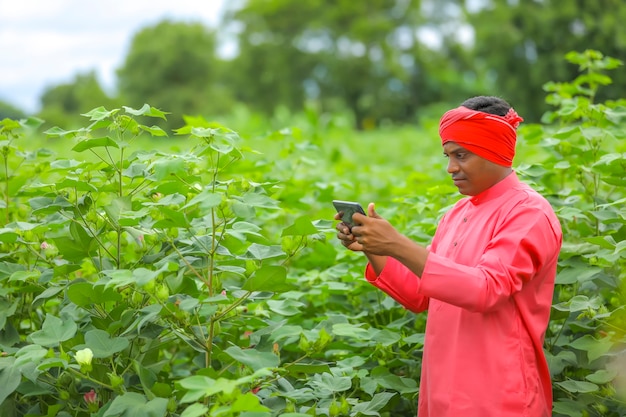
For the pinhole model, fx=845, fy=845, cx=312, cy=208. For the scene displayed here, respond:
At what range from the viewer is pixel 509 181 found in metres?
2.39

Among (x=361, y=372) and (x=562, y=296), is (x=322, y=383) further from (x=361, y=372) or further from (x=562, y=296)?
(x=562, y=296)

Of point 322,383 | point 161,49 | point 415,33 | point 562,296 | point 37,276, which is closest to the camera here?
point 322,383

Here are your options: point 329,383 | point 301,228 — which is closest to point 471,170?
point 301,228

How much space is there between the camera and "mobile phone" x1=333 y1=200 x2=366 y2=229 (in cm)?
221

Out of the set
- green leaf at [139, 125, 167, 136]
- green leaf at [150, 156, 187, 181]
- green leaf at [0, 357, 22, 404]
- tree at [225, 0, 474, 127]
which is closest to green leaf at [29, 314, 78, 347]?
green leaf at [0, 357, 22, 404]

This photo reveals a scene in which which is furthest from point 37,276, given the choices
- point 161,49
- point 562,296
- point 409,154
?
point 161,49

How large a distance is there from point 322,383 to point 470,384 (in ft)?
1.42

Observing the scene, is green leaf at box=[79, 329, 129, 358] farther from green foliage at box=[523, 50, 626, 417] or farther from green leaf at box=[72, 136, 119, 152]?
green foliage at box=[523, 50, 626, 417]

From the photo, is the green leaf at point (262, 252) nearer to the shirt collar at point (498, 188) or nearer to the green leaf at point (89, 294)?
the green leaf at point (89, 294)

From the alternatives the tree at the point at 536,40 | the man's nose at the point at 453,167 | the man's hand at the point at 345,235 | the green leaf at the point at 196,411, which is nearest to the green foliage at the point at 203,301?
the green leaf at the point at 196,411

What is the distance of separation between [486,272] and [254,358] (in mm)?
652

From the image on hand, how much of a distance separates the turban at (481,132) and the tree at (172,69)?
59.3 m

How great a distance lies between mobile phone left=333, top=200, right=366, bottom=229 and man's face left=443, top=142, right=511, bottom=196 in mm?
311

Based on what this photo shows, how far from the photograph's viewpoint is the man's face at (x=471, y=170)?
7.66 feet
